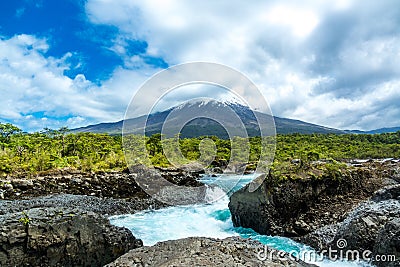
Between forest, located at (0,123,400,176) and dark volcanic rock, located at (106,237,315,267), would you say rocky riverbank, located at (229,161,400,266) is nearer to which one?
dark volcanic rock, located at (106,237,315,267)

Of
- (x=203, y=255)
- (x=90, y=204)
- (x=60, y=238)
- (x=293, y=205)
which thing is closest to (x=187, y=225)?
(x=293, y=205)

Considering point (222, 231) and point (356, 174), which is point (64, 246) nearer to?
point (222, 231)

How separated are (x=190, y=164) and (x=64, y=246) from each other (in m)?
27.2

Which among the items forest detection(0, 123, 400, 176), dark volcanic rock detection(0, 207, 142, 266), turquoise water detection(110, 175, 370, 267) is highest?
forest detection(0, 123, 400, 176)

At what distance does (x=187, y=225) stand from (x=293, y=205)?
4.55 meters

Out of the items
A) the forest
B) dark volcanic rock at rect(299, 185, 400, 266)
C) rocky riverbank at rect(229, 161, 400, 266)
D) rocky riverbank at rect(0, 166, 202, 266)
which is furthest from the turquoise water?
the forest

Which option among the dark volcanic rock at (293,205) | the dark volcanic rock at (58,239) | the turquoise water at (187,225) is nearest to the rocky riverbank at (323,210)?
the dark volcanic rock at (293,205)

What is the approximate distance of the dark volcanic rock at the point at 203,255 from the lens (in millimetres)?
3900

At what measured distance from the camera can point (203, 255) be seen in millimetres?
4035

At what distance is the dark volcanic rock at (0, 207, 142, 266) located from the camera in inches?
222

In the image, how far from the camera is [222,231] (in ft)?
34.1

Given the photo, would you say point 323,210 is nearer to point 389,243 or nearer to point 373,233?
point 373,233

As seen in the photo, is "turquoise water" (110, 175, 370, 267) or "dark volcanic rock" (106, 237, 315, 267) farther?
"turquoise water" (110, 175, 370, 267)

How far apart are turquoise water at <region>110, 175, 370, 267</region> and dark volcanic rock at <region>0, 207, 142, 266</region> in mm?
3230
